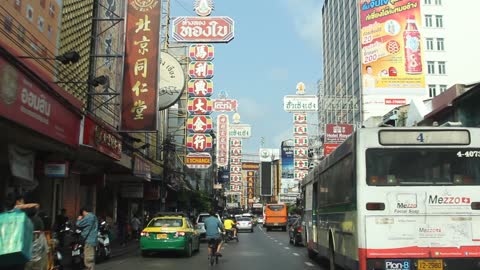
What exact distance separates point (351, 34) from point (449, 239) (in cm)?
7274

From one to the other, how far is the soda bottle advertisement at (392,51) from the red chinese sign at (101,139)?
3665cm

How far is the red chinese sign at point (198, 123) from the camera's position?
3831cm

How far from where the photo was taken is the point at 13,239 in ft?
19.3

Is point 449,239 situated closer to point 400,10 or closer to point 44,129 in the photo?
point 44,129

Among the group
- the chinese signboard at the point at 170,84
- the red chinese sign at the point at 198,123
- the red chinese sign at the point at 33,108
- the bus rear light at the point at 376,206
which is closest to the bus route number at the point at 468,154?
the bus rear light at the point at 376,206

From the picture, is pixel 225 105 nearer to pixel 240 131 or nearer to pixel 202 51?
pixel 240 131

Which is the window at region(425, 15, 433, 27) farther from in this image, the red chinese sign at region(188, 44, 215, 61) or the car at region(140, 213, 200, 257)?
the car at region(140, 213, 200, 257)

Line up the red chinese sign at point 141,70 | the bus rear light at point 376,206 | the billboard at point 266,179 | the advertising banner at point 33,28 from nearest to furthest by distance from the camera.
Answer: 1. the bus rear light at point 376,206
2. the advertising banner at point 33,28
3. the red chinese sign at point 141,70
4. the billboard at point 266,179

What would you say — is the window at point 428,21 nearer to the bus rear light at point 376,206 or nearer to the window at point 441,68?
the window at point 441,68

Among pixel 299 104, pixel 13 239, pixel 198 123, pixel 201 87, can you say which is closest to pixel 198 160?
pixel 198 123

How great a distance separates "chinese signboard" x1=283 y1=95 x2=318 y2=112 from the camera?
51.7 meters

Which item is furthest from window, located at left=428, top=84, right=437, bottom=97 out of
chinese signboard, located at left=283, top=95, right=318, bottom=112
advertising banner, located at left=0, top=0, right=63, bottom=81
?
advertising banner, located at left=0, top=0, right=63, bottom=81

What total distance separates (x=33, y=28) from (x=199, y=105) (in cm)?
2232

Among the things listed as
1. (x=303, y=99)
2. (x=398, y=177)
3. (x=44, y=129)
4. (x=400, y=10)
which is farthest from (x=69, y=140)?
(x=400, y=10)
